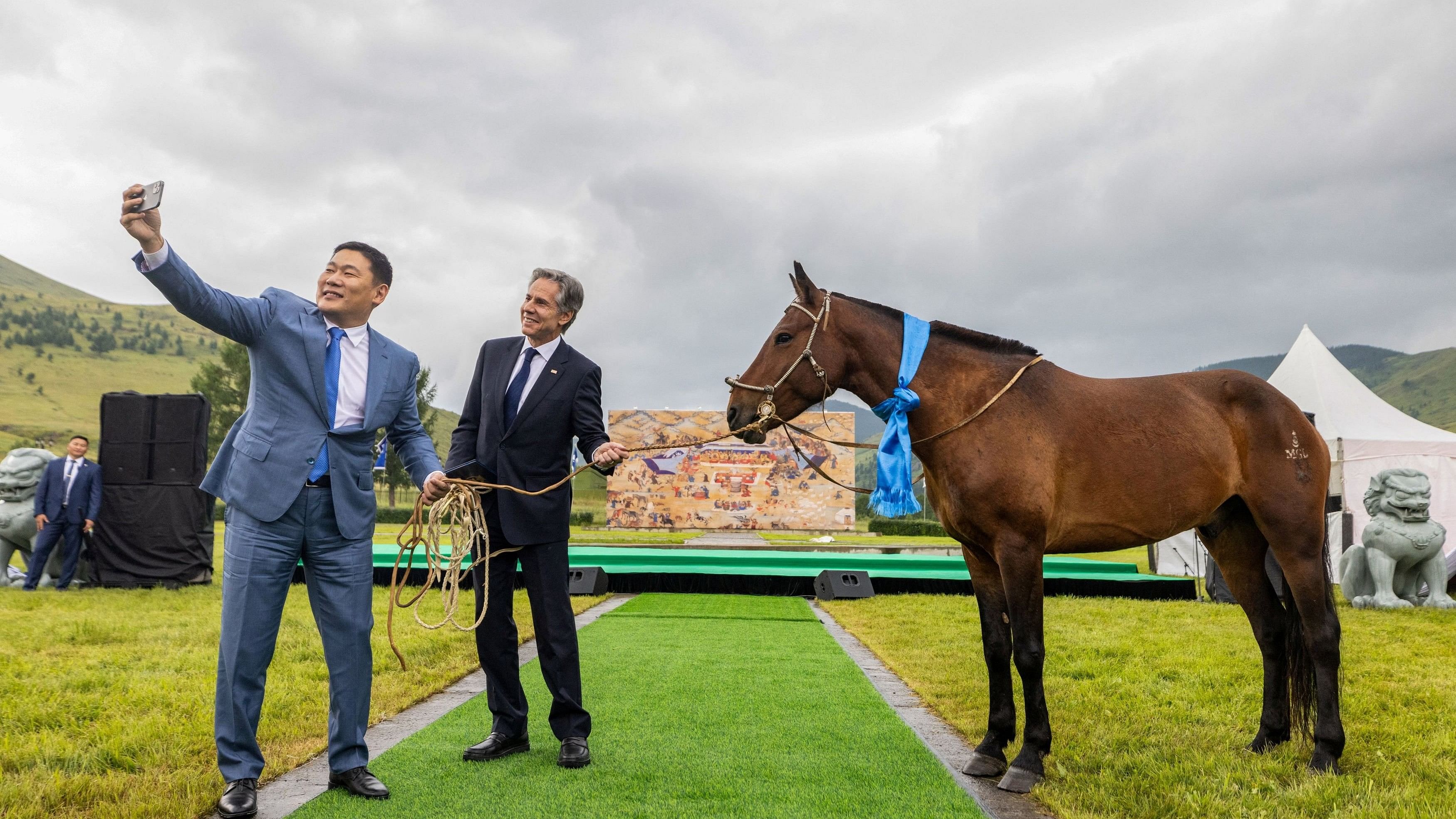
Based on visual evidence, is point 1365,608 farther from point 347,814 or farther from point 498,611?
point 347,814

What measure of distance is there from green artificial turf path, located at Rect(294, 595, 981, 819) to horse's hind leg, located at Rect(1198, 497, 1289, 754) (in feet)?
5.49

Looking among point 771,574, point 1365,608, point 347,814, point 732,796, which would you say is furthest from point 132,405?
point 1365,608

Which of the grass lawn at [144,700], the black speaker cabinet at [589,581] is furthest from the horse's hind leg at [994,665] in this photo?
the black speaker cabinet at [589,581]

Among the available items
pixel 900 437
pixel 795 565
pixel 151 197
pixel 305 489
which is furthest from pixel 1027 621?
pixel 795 565

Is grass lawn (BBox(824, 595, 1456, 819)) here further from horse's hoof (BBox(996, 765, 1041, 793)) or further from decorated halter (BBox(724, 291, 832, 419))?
decorated halter (BBox(724, 291, 832, 419))

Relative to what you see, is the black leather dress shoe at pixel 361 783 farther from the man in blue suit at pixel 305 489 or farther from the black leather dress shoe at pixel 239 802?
the black leather dress shoe at pixel 239 802

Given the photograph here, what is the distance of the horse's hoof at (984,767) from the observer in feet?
11.1

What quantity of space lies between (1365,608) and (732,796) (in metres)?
9.64

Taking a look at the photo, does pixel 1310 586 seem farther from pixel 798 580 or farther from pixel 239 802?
pixel 798 580

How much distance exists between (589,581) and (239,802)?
737 cm

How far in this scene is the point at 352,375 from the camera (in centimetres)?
318

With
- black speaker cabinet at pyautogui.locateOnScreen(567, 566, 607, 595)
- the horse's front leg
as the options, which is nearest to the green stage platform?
black speaker cabinet at pyautogui.locateOnScreen(567, 566, 607, 595)

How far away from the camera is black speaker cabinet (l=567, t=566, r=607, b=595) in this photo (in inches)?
394

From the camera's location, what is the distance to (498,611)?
360 centimetres
